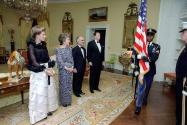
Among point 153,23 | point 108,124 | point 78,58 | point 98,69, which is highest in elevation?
point 153,23

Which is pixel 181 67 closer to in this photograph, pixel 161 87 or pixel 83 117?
pixel 83 117

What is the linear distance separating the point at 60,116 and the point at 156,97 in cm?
254

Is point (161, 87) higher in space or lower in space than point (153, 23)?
lower

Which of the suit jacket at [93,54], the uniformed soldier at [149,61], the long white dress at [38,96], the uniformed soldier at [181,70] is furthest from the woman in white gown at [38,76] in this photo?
the uniformed soldier at [181,70]

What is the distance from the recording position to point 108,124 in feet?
9.52

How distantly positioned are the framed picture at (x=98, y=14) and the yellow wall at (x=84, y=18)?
149 millimetres

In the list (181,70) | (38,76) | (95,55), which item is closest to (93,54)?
(95,55)

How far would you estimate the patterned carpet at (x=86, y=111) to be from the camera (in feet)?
9.53

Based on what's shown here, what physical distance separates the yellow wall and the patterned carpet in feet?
11.3

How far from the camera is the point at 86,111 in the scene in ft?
11.0

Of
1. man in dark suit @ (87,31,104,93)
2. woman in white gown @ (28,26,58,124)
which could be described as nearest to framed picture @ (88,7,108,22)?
man in dark suit @ (87,31,104,93)

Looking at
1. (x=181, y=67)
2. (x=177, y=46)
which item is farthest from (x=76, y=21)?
(x=181, y=67)

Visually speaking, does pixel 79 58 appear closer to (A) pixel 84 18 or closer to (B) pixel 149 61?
(B) pixel 149 61

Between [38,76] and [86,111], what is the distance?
1.19m
